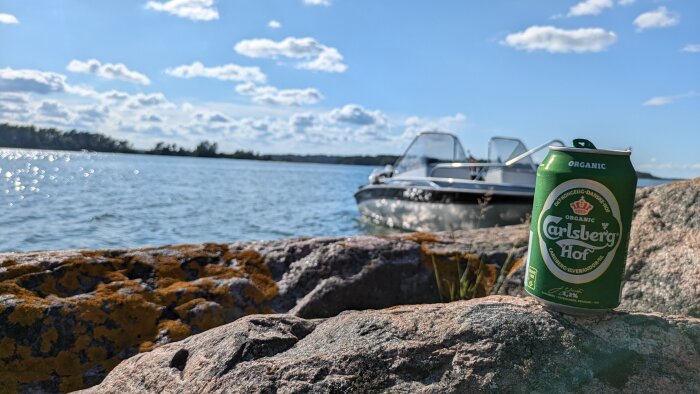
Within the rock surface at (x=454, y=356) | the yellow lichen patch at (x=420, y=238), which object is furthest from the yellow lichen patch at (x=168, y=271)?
the yellow lichen patch at (x=420, y=238)

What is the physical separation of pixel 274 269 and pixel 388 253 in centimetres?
73

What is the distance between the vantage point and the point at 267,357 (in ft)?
6.17

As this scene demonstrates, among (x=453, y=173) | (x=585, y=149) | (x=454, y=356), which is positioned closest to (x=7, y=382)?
(x=454, y=356)

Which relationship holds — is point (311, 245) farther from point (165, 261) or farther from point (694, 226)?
point (694, 226)

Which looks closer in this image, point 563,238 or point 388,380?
point 388,380

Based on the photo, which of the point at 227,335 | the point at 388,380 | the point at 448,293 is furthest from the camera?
the point at 448,293

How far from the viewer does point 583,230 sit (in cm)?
185

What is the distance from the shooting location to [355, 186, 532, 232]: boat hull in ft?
37.9

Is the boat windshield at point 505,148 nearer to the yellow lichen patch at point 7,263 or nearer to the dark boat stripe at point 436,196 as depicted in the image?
the dark boat stripe at point 436,196

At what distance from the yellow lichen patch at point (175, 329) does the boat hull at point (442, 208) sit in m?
7.85

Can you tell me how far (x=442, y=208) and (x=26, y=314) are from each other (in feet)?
34.1

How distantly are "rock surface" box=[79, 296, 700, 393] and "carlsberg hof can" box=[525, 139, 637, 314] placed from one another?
0.33 feet

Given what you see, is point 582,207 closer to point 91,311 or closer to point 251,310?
point 251,310

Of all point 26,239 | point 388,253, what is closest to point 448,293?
point 388,253
